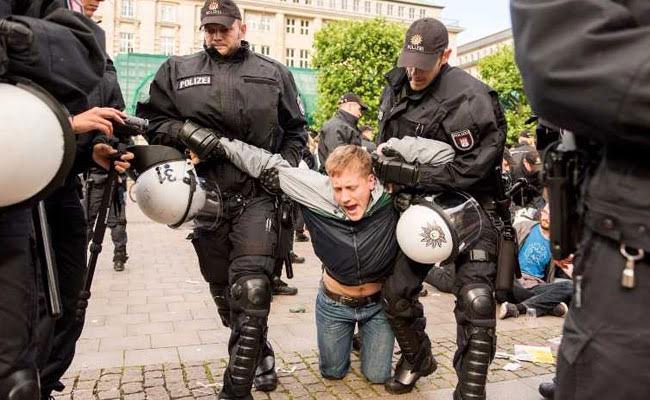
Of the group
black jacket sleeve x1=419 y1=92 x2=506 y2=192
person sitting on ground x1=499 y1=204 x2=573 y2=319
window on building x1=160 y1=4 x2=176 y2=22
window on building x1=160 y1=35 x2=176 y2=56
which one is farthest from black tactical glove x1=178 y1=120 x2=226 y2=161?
window on building x1=160 y1=4 x2=176 y2=22

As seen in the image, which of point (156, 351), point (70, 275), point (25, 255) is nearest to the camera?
point (25, 255)

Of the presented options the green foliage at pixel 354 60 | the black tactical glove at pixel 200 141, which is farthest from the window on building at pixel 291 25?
the black tactical glove at pixel 200 141

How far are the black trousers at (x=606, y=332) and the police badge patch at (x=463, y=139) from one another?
1.96 meters

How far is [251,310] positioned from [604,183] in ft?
7.04

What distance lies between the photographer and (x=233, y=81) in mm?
3332

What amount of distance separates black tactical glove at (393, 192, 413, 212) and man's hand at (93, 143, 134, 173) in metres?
1.49

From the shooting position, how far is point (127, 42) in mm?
61375

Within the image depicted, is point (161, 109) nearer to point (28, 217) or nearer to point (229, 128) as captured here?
point (229, 128)

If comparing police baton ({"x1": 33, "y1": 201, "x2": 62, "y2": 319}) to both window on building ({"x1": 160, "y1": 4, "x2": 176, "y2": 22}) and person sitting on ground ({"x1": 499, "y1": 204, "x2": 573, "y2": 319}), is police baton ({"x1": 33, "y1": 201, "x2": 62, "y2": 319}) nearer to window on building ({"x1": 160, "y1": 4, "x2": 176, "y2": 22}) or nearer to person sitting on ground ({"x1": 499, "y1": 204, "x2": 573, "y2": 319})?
person sitting on ground ({"x1": 499, "y1": 204, "x2": 573, "y2": 319})

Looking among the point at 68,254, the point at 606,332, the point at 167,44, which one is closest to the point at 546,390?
the point at 606,332

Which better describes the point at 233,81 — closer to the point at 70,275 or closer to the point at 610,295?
the point at 70,275

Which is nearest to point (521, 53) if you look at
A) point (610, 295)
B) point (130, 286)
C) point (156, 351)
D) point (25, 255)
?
point (610, 295)

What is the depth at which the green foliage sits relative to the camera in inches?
1499

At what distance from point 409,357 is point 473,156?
1.25 m
